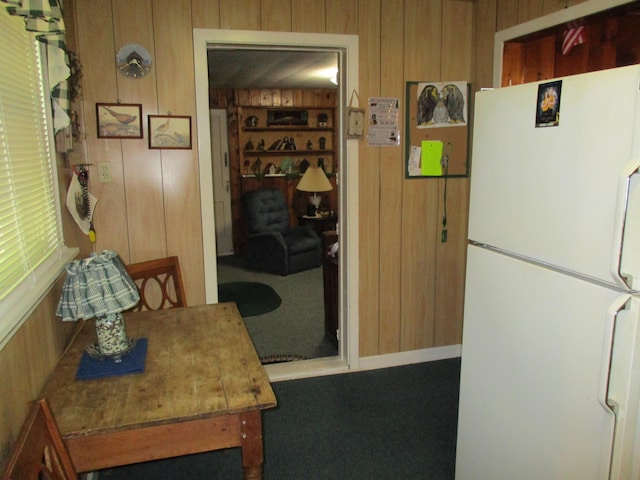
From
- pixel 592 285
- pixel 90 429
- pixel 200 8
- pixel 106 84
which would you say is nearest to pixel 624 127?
pixel 592 285

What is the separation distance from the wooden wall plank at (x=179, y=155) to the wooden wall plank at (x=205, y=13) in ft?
0.11

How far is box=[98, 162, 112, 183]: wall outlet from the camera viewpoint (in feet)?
8.83

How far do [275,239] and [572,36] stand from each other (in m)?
3.99

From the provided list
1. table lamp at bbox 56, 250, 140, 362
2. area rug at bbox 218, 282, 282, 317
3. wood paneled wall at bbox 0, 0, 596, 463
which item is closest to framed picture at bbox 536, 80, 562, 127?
wood paneled wall at bbox 0, 0, 596, 463

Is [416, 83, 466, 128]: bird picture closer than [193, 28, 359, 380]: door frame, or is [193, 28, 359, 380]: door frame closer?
[193, 28, 359, 380]: door frame

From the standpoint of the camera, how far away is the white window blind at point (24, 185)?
1376 mm

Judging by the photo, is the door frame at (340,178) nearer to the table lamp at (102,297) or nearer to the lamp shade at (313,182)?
the table lamp at (102,297)

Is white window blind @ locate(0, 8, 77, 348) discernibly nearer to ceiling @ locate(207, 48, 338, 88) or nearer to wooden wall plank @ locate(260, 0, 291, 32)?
wooden wall plank @ locate(260, 0, 291, 32)

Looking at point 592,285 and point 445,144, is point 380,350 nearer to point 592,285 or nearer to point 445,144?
point 445,144

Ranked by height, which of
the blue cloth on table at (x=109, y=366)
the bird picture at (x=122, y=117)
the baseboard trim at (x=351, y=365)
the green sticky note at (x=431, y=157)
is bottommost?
the baseboard trim at (x=351, y=365)

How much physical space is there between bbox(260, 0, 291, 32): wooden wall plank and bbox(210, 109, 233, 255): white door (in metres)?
4.10

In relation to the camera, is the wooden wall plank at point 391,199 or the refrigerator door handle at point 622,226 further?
the wooden wall plank at point 391,199

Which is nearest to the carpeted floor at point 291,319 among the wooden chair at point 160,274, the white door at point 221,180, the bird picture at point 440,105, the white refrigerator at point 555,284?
the white door at point 221,180

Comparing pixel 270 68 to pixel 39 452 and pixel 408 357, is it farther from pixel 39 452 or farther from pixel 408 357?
pixel 39 452
